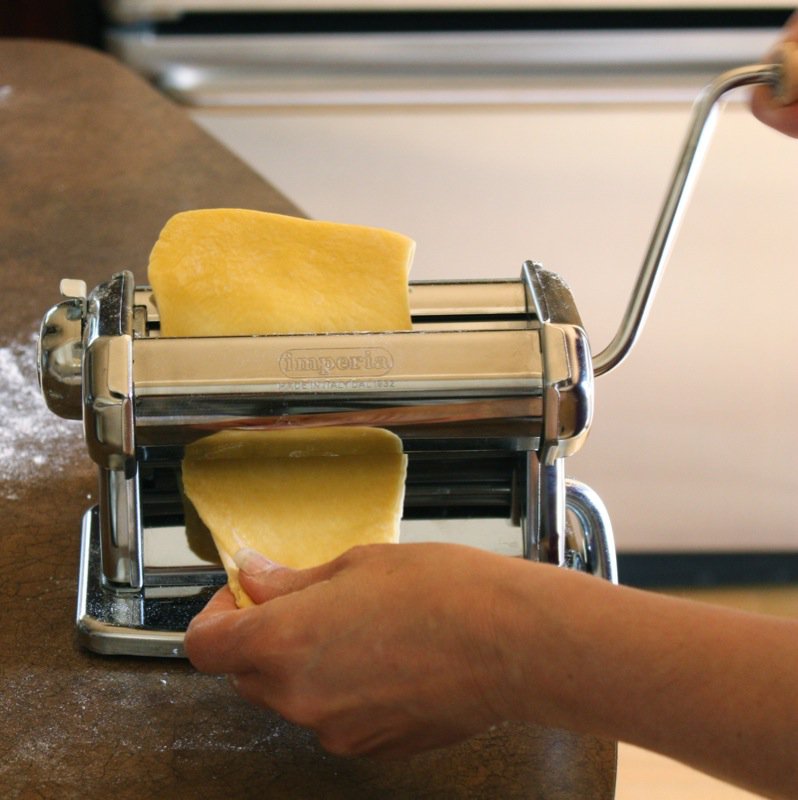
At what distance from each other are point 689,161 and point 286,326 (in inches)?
10.2

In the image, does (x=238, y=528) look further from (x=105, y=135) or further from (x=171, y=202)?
(x=105, y=135)

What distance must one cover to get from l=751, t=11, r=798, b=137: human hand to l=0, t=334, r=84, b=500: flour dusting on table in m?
0.53

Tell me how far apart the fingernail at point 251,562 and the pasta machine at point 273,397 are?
0.20 ft

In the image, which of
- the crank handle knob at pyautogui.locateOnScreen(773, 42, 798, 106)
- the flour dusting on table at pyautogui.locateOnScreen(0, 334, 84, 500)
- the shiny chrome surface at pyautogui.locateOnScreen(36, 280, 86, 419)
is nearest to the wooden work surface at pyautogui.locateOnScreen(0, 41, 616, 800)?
the flour dusting on table at pyautogui.locateOnScreen(0, 334, 84, 500)

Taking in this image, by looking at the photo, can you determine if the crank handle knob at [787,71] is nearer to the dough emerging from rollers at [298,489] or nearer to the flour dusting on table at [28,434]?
the dough emerging from rollers at [298,489]

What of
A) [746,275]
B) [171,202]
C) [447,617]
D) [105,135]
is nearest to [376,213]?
[746,275]

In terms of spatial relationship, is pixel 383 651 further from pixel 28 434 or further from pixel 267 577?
Answer: pixel 28 434

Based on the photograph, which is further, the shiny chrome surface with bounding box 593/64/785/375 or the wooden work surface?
the shiny chrome surface with bounding box 593/64/785/375

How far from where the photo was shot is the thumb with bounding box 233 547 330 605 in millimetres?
573

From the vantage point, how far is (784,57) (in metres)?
0.66

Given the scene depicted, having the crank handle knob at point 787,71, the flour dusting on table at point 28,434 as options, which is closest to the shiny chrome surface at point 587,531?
the crank handle knob at point 787,71

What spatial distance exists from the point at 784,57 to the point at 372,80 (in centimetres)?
193

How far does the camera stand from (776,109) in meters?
0.72

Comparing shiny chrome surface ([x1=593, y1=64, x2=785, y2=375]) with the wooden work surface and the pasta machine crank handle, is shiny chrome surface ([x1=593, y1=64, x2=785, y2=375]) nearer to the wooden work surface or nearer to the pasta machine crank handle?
the pasta machine crank handle
